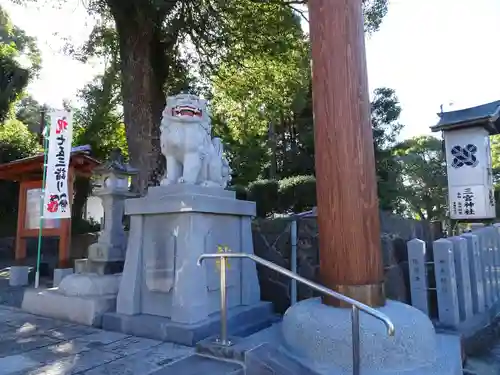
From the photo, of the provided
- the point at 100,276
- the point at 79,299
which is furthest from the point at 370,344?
the point at 100,276

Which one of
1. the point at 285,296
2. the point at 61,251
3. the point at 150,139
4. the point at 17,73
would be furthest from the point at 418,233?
the point at 17,73

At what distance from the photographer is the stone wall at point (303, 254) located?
589 cm

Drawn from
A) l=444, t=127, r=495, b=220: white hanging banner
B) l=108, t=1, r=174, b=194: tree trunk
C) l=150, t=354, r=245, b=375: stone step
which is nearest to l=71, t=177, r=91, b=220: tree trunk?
l=108, t=1, r=174, b=194: tree trunk

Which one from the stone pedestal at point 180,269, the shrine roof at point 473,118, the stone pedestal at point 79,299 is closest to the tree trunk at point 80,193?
the stone pedestal at point 79,299

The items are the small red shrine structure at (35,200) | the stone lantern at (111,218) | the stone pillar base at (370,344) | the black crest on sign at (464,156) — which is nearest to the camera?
the stone pillar base at (370,344)

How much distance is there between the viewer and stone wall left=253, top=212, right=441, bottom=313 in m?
5.89

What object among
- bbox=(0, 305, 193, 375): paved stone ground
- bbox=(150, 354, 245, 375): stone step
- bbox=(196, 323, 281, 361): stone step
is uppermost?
bbox=(196, 323, 281, 361): stone step

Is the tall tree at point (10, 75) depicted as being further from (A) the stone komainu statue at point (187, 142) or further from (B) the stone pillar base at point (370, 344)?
(B) the stone pillar base at point (370, 344)

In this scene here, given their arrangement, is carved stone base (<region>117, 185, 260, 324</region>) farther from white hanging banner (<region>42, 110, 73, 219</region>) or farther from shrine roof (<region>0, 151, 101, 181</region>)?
shrine roof (<region>0, 151, 101, 181</region>)

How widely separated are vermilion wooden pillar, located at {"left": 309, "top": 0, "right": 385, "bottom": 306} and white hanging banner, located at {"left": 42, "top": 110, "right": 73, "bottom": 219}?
5515 millimetres

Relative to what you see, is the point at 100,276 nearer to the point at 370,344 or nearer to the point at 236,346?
the point at 236,346

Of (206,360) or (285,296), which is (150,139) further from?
(206,360)

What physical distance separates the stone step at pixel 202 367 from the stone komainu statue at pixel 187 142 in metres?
2.03

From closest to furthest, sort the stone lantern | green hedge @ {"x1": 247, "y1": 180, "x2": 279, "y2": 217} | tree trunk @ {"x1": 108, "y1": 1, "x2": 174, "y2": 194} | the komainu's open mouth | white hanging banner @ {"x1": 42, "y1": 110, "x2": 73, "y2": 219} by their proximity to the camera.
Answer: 1. the komainu's open mouth
2. the stone lantern
3. white hanging banner @ {"x1": 42, "y1": 110, "x2": 73, "y2": 219}
4. tree trunk @ {"x1": 108, "y1": 1, "x2": 174, "y2": 194}
5. green hedge @ {"x1": 247, "y1": 180, "x2": 279, "y2": 217}
